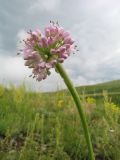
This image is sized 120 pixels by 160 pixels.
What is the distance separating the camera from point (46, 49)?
2621 mm

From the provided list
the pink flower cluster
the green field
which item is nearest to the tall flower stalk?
the pink flower cluster

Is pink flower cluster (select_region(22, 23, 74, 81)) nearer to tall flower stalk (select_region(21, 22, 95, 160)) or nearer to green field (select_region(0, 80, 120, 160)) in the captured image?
tall flower stalk (select_region(21, 22, 95, 160))

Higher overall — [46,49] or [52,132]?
[46,49]

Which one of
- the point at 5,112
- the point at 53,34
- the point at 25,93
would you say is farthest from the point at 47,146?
the point at 53,34

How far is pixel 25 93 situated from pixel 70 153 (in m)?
3.02

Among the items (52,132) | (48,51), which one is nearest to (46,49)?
(48,51)

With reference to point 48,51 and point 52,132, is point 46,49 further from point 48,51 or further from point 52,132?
point 52,132

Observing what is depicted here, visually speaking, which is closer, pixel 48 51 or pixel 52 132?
pixel 48 51

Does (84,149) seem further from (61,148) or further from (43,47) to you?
(43,47)

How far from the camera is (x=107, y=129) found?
21.5 ft

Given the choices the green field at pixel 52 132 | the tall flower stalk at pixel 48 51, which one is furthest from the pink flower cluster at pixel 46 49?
the green field at pixel 52 132

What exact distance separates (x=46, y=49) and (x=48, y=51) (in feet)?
0.07

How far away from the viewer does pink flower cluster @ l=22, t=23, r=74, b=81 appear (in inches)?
101

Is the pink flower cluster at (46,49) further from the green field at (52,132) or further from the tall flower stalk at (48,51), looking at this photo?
the green field at (52,132)
